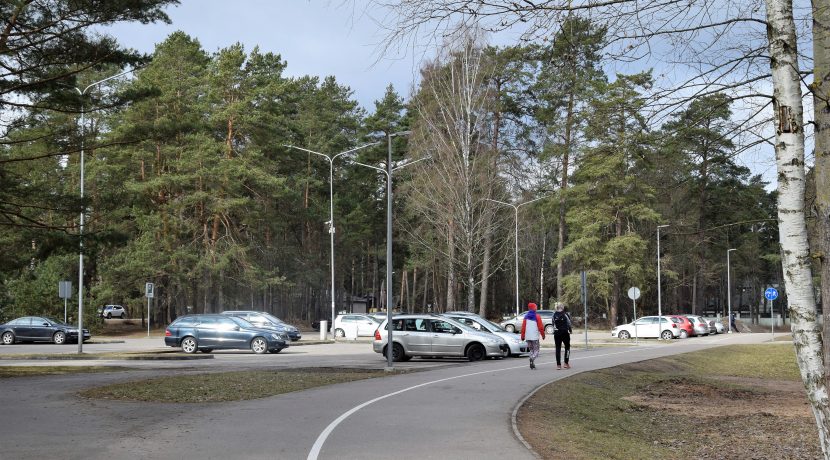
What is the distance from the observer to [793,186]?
277 inches

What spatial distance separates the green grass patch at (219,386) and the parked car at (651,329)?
107 ft

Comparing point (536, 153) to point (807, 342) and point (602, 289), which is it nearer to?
point (602, 289)

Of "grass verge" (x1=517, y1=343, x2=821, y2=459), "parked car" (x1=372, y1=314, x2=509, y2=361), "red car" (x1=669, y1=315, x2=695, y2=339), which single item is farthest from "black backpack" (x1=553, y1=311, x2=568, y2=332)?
"red car" (x1=669, y1=315, x2=695, y2=339)

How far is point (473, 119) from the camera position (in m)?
48.3

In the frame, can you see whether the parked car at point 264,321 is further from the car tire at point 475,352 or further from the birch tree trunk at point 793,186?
the birch tree trunk at point 793,186

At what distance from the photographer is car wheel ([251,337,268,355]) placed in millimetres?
33375

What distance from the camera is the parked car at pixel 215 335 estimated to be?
33156mm

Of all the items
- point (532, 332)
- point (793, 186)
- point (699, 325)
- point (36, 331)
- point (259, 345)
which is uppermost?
point (793, 186)

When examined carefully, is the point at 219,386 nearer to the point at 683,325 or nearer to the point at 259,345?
the point at 259,345

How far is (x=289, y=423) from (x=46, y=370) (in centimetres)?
1384

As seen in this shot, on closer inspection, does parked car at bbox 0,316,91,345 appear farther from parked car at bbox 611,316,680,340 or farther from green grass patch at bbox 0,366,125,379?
parked car at bbox 611,316,680,340

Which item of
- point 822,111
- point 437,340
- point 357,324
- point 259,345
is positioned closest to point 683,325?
point 357,324

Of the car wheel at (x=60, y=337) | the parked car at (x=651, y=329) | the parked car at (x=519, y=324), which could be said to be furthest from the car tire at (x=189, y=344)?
the parked car at (x=651, y=329)

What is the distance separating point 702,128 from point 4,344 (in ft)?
142
